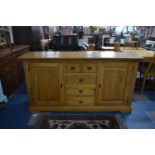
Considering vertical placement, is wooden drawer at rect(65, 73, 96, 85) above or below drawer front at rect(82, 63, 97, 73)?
below

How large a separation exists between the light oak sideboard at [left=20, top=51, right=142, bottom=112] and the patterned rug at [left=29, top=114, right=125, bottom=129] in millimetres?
141

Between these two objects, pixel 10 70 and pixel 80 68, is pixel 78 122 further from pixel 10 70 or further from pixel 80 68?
pixel 10 70

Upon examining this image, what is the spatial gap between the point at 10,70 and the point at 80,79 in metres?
1.47

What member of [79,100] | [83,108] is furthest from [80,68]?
[83,108]

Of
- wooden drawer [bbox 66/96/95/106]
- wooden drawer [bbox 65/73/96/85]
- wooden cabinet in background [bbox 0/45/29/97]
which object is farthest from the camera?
wooden cabinet in background [bbox 0/45/29/97]

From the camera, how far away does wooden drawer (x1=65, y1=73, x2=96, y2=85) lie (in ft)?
7.27

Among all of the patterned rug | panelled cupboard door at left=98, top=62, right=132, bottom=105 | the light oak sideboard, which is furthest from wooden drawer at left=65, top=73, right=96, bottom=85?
the patterned rug

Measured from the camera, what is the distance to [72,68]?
7.10ft

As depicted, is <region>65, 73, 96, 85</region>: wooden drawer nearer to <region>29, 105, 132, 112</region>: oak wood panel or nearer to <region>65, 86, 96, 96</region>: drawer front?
<region>65, 86, 96, 96</region>: drawer front

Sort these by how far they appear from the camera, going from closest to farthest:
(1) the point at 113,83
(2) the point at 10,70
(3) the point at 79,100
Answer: (1) the point at 113,83
(3) the point at 79,100
(2) the point at 10,70

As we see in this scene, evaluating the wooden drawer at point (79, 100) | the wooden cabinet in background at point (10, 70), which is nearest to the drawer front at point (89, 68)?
the wooden drawer at point (79, 100)

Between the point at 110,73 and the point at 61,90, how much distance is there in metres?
0.77

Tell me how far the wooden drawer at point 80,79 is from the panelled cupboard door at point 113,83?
4.1 inches
